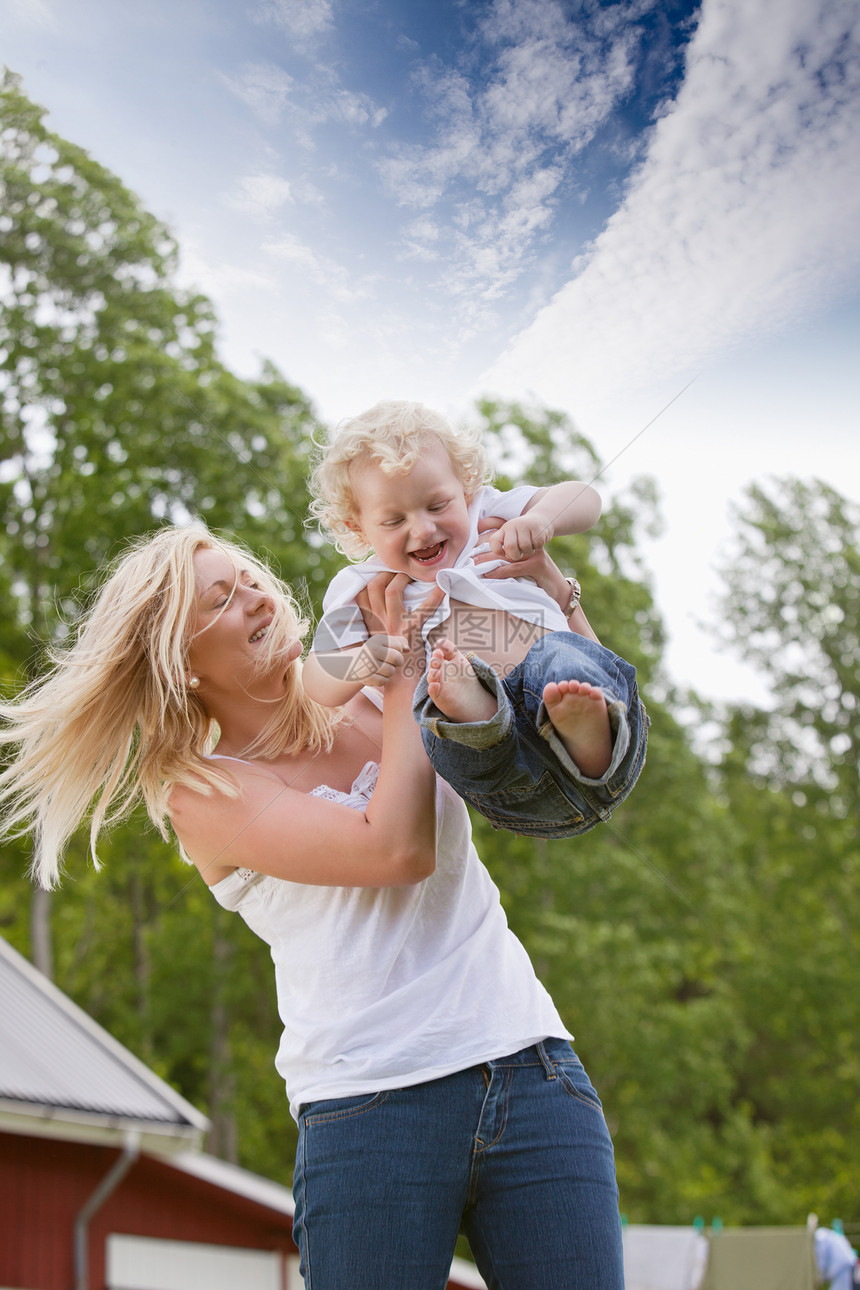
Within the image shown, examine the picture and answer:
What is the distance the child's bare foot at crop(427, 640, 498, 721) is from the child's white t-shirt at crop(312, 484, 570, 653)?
0.30 m

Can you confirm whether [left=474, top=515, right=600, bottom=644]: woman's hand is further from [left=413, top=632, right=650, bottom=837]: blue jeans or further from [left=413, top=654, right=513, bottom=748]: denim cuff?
[left=413, top=654, right=513, bottom=748]: denim cuff

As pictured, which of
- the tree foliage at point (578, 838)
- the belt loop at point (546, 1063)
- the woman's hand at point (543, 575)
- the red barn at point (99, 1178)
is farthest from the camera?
the tree foliage at point (578, 838)

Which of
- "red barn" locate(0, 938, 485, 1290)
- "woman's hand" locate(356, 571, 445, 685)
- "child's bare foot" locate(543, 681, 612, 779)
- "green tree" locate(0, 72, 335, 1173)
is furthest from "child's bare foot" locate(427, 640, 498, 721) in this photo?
"green tree" locate(0, 72, 335, 1173)

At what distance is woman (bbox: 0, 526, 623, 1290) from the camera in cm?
151

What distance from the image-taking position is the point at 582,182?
1.98 meters

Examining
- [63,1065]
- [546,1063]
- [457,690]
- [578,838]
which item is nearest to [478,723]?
[457,690]

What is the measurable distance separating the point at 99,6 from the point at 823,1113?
17.8 meters

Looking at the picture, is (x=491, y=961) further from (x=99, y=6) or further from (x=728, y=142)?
(x=99, y=6)

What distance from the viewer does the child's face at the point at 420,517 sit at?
197 centimetres

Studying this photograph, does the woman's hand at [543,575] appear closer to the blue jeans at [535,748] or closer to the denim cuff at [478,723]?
the blue jeans at [535,748]

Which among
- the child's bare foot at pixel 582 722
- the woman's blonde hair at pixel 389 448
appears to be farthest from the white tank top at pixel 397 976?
the woman's blonde hair at pixel 389 448

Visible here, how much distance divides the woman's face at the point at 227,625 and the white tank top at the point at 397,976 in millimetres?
356

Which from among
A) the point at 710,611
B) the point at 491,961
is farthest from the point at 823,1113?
the point at 491,961

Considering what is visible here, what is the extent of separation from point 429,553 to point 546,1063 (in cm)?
92
